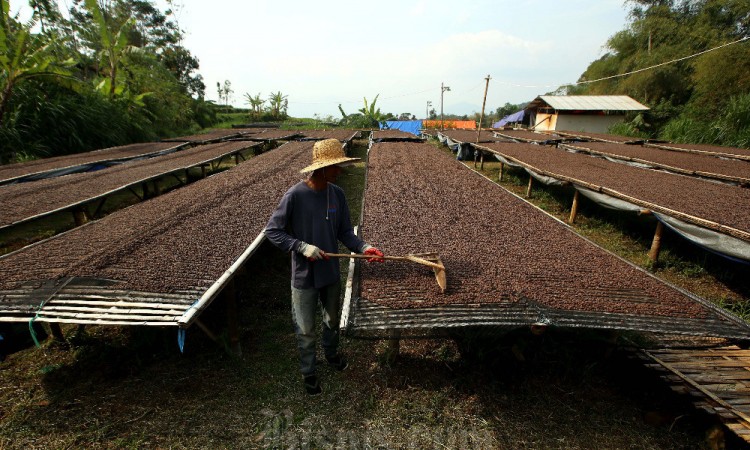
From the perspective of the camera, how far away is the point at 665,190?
482cm

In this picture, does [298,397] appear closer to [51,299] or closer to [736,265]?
[51,299]

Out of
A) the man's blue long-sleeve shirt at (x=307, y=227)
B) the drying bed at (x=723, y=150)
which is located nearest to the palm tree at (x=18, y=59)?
the man's blue long-sleeve shirt at (x=307, y=227)

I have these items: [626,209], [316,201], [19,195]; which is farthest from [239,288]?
[626,209]

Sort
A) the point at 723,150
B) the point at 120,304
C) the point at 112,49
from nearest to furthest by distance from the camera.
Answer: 1. the point at 120,304
2. the point at 723,150
3. the point at 112,49

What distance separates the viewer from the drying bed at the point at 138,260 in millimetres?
2105

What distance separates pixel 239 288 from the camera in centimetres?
363

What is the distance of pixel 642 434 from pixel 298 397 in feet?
6.80

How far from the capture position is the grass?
6.72 feet

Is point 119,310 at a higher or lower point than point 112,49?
lower

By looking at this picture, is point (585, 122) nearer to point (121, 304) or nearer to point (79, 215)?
point (79, 215)

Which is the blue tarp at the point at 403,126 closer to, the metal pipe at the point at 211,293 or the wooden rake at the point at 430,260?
the wooden rake at the point at 430,260

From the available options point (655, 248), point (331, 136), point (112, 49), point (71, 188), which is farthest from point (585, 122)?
point (71, 188)

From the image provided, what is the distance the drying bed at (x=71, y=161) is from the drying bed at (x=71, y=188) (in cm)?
43

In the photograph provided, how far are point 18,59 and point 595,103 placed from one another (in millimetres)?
21265
